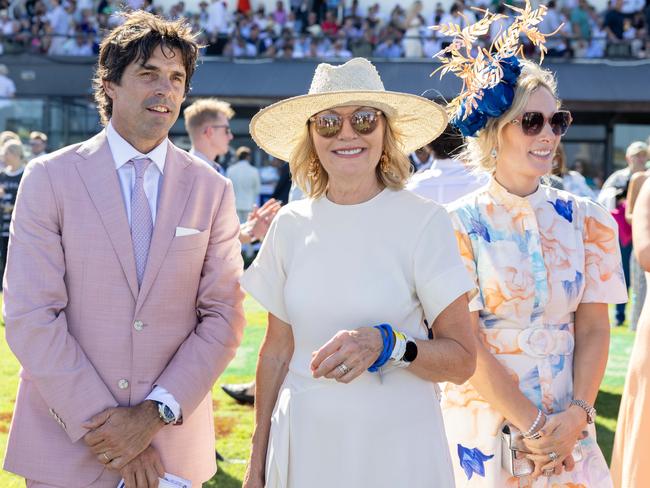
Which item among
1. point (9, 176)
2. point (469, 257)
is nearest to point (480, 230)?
point (469, 257)

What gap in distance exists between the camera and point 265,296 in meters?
2.86

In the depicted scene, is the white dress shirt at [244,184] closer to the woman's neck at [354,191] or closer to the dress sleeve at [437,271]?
the woman's neck at [354,191]

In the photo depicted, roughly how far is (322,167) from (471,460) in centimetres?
113

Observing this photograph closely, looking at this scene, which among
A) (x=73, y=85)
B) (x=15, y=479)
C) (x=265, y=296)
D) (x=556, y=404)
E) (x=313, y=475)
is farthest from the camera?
(x=73, y=85)

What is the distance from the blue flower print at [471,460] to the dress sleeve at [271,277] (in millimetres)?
814

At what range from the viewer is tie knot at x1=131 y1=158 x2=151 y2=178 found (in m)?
3.06

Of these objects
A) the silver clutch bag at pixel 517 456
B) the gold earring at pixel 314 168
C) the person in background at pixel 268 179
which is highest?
the gold earring at pixel 314 168

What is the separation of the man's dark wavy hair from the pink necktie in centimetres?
39

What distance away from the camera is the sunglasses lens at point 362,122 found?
282 cm

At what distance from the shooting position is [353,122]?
111 inches

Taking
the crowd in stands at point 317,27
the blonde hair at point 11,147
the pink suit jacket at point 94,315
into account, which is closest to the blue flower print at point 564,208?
the pink suit jacket at point 94,315

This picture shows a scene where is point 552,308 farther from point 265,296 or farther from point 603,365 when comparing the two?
point 265,296

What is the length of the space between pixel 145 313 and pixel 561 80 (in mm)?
20018

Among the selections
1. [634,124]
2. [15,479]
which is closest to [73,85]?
[634,124]
